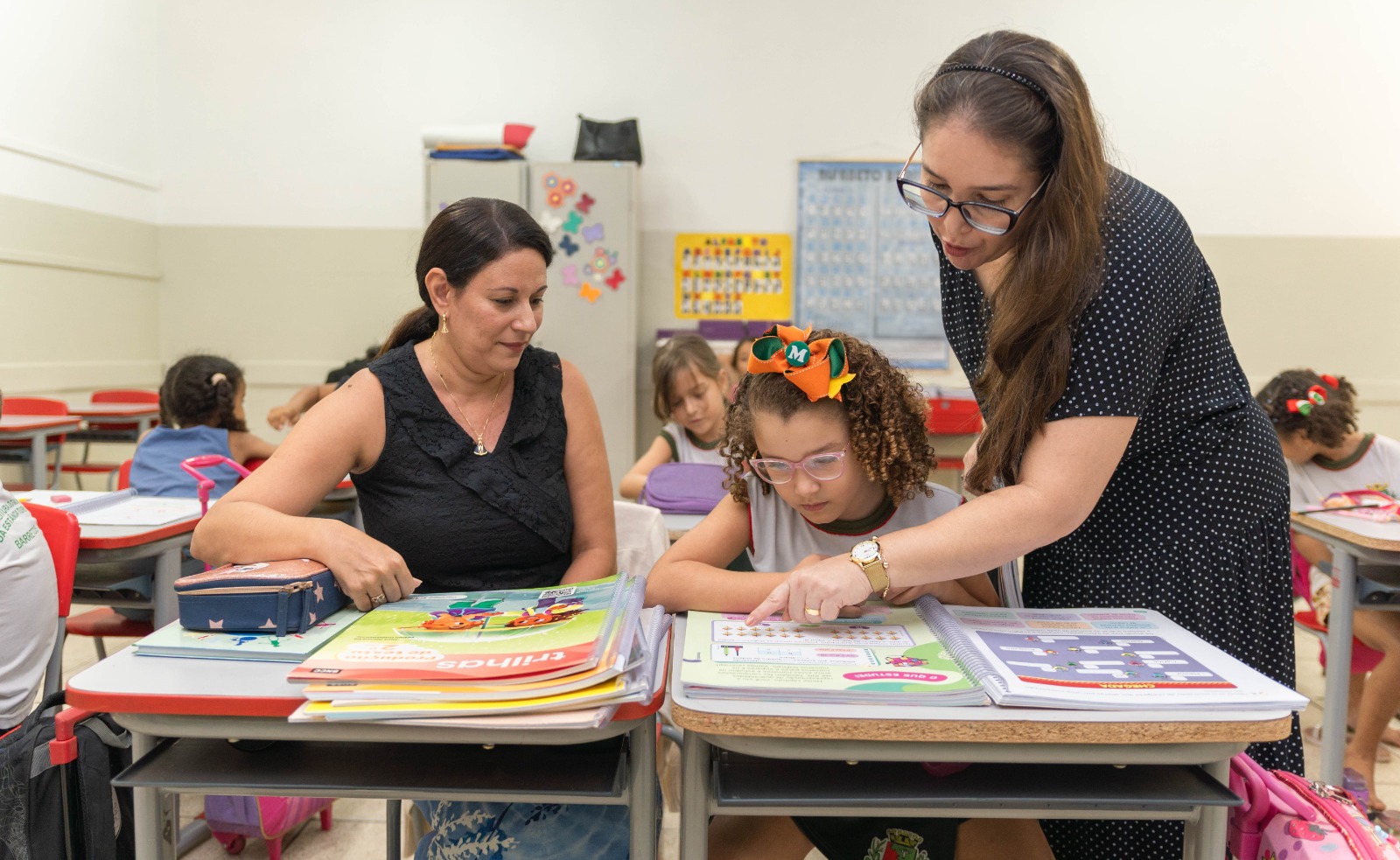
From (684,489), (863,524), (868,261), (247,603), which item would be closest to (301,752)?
(247,603)

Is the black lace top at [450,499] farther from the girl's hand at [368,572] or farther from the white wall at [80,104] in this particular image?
the white wall at [80,104]

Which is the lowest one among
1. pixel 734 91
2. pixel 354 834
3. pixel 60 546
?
pixel 354 834

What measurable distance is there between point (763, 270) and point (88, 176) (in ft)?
12.4

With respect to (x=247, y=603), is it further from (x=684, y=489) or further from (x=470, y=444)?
(x=684, y=489)

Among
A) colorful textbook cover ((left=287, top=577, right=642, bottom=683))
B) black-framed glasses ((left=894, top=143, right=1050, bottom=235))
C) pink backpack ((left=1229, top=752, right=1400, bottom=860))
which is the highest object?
black-framed glasses ((left=894, top=143, right=1050, bottom=235))

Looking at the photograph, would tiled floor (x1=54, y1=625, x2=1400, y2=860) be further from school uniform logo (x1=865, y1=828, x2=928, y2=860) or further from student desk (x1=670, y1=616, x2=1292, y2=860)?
student desk (x1=670, y1=616, x2=1292, y2=860)

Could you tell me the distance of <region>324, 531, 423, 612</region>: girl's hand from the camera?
1306 millimetres

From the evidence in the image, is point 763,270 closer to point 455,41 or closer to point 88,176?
point 455,41

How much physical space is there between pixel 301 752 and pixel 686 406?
242cm

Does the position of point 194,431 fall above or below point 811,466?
below

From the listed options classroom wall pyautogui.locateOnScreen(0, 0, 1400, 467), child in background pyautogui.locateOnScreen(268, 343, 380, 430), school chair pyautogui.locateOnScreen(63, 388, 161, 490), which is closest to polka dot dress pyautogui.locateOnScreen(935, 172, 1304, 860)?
child in background pyautogui.locateOnScreen(268, 343, 380, 430)

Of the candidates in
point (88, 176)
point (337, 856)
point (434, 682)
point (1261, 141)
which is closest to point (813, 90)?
point (1261, 141)

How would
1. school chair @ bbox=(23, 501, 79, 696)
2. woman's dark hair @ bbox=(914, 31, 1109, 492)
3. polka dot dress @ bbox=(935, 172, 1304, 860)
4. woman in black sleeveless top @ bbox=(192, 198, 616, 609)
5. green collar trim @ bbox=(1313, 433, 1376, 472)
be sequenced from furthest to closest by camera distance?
green collar trim @ bbox=(1313, 433, 1376, 472) → school chair @ bbox=(23, 501, 79, 696) → woman in black sleeveless top @ bbox=(192, 198, 616, 609) → polka dot dress @ bbox=(935, 172, 1304, 860) → woman's dark hair @ bbox=(914, 31, 1109, 492)

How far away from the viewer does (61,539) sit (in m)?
1.92
